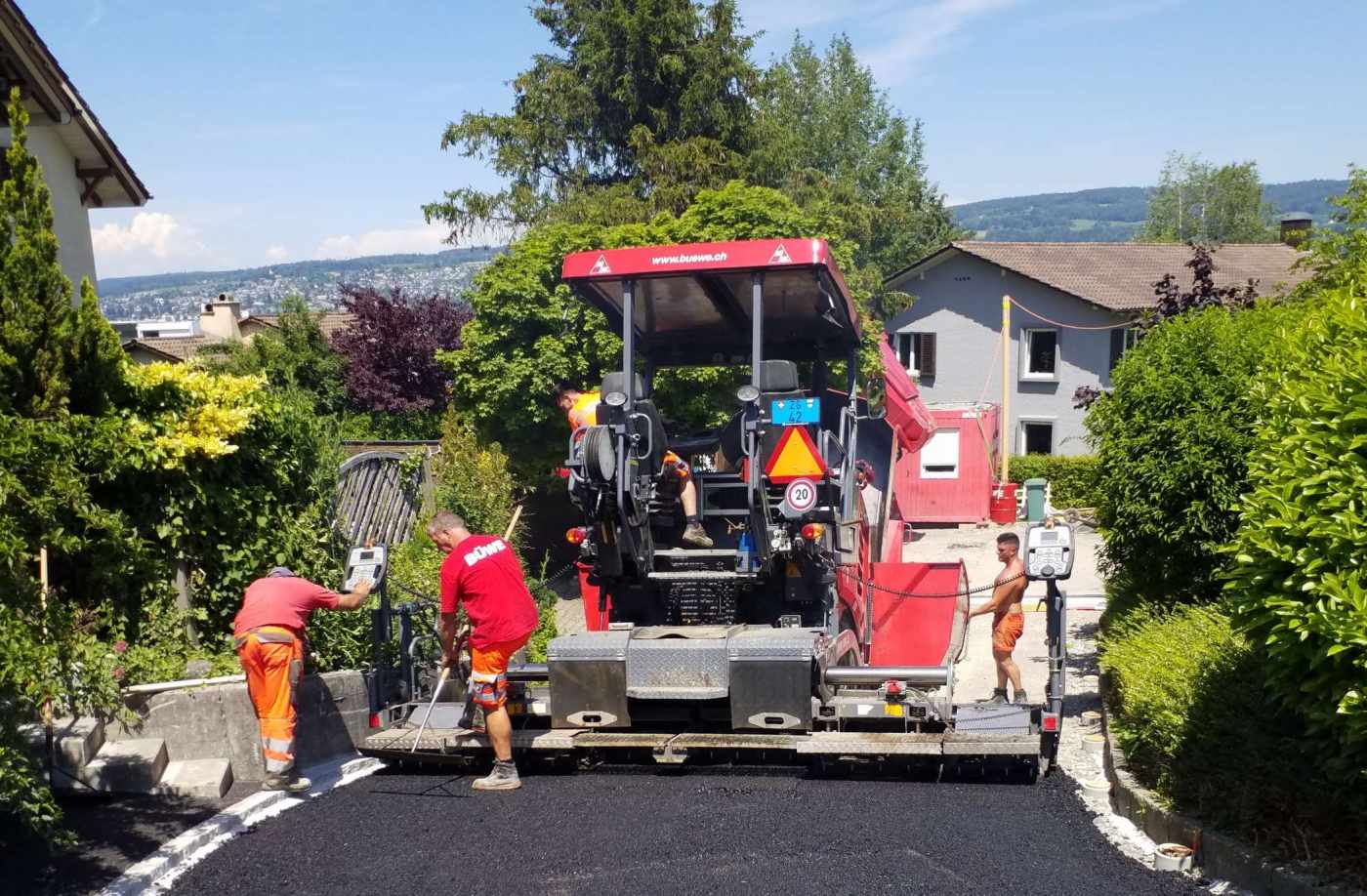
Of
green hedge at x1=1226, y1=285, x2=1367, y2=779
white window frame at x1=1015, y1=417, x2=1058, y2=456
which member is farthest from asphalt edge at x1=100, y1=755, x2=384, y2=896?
white window frame at x1=1015, y1=417, x2=1058, y2=456

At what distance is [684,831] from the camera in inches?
245

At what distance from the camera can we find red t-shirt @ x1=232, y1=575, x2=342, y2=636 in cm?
707

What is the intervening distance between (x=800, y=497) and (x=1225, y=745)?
2.55 meters

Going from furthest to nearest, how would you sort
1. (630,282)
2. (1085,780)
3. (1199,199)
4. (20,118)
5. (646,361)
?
(1199,199) < (646,361) < (630,282) < (1085,780) < (20,118)

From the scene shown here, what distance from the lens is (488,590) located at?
7.19 m

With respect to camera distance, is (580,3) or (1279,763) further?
(580,3)

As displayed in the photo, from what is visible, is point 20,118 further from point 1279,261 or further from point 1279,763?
point 1279,261

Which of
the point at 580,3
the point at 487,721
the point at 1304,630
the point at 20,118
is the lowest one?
the point at 487,721

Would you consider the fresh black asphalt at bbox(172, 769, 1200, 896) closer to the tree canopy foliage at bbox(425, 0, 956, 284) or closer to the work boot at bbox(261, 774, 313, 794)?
the work boot at bbox(261, 774, 313, 794)

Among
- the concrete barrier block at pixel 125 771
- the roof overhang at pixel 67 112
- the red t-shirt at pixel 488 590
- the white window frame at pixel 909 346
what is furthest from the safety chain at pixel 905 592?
the white window frame at pixel 909 346

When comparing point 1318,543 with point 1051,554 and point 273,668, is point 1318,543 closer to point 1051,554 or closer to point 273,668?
point 1051,554

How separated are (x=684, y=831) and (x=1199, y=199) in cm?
7851

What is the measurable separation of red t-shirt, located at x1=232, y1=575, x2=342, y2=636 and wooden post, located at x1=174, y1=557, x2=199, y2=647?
51.2 inches

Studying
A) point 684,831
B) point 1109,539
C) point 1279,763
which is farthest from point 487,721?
point 1109,539
